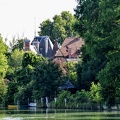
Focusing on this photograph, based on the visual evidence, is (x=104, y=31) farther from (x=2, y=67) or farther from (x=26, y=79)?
(x=26, y=79)

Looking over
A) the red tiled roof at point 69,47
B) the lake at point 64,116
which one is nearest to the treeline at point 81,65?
the lake at point 64,116

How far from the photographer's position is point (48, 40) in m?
118

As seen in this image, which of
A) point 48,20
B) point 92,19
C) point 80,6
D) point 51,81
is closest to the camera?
point 92,19

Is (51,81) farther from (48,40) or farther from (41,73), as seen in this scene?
(48,40)

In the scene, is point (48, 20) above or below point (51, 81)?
above

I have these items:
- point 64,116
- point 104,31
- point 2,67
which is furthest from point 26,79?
point 104,31

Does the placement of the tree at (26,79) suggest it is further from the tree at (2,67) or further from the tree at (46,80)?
the tree at (2,67)

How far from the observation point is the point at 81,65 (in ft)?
231

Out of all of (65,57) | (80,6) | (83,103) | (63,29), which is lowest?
(83,103)

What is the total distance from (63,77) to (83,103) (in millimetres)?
10578

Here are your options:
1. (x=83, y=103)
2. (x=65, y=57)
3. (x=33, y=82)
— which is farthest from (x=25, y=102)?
(x=65, y=57)

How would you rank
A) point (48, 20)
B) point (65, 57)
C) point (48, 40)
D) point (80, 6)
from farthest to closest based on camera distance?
point (48, 20), point (48, 40), point (65, 57), point (80, 6)

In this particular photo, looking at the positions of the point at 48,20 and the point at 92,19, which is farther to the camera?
the point at 48,20

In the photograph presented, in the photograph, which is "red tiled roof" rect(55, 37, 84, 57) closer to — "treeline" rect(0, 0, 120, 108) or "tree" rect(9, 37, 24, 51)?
"treeline" rect(0, 0, 120, 108)
